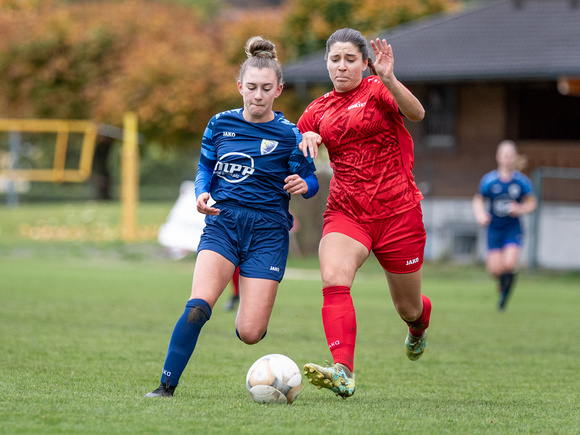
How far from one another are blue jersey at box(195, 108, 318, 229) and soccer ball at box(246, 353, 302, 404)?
1021mm

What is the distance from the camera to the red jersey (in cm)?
626

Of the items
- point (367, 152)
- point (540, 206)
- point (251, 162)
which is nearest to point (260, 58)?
point (251, 162)

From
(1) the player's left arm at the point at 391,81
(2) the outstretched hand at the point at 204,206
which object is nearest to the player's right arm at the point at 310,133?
(1) the player's left arm at the point at 391,81

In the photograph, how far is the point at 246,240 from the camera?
6.12 metres

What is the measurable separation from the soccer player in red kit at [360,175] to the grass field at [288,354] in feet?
2.78

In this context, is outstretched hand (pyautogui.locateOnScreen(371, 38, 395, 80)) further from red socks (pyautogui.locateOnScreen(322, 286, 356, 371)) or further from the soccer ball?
the soccer ball

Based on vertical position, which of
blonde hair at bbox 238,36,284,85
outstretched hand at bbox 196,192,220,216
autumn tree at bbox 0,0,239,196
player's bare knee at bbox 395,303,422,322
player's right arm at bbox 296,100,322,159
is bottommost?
player's bare knee at bbox 395,303,422,322

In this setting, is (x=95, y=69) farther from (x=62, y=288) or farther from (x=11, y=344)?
(x=11, y=344)

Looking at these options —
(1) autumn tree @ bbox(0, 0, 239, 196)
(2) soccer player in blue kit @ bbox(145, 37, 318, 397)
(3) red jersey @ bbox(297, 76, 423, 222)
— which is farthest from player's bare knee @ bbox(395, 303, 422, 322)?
(1) autumn tree @ bbox(0, 0, 239, 196)

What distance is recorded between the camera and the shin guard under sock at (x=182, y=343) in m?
5.64

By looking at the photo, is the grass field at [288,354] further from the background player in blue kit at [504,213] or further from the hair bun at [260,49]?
the hair bun at [260,49]

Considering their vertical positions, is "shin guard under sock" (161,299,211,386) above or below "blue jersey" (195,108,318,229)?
below

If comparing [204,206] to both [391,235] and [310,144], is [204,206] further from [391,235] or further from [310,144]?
[391,235]

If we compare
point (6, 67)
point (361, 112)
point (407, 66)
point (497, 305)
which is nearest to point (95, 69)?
point (6, 67)
